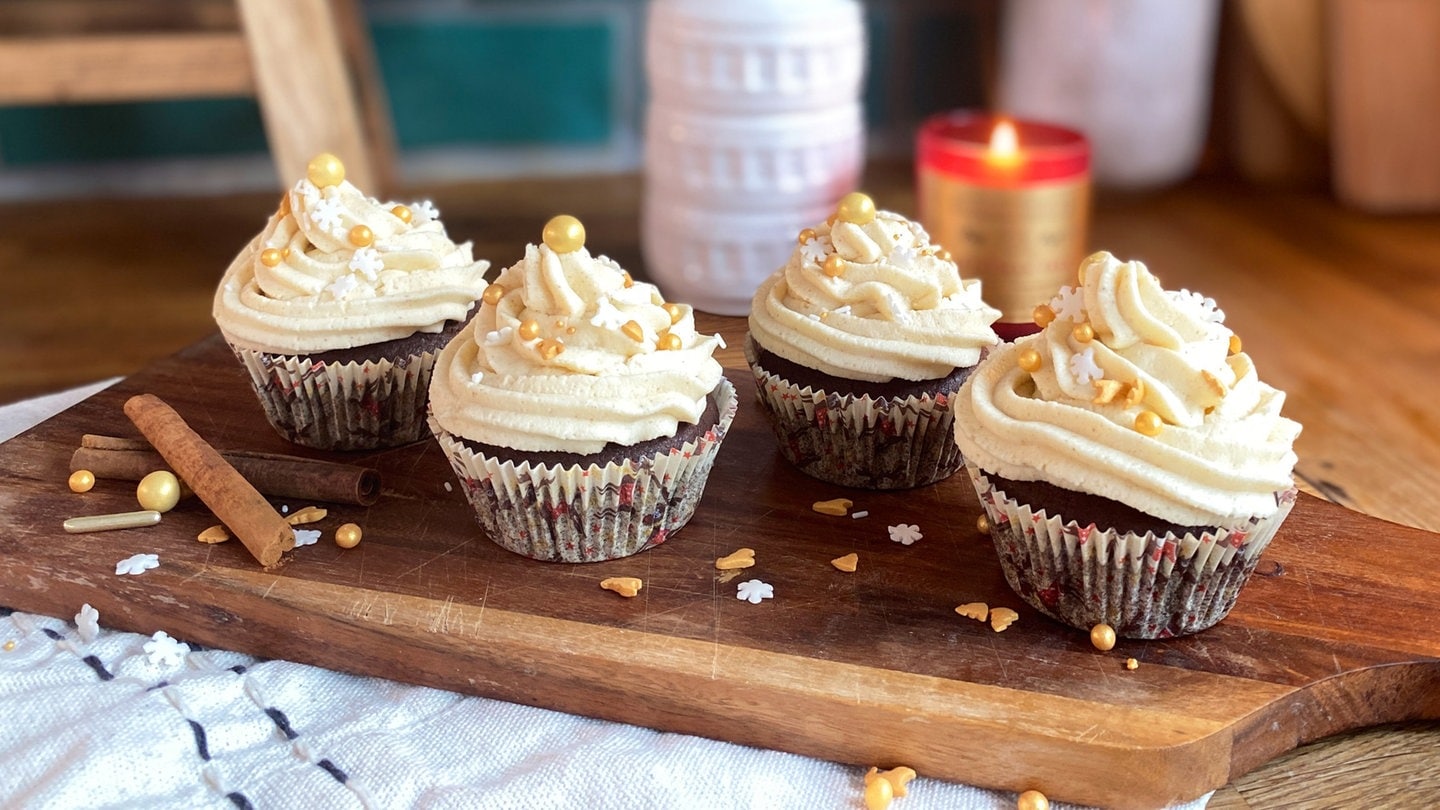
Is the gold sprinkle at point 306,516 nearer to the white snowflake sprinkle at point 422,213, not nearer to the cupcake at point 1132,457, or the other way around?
the white snowflake sprinkle at point 422,213

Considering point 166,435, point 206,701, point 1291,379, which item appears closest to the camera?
point 206,701

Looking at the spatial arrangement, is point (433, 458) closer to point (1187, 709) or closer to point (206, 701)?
point (206, 701)

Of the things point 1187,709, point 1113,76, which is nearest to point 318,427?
point 1187,709

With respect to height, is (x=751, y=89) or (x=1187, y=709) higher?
(x=751, y=89)

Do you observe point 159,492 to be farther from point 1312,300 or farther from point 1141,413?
Answer: point 1312,300

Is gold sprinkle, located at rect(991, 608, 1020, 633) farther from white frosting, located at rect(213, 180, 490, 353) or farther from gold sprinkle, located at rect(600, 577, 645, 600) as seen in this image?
white frosting, located at rect(213, 180, 490, 353)

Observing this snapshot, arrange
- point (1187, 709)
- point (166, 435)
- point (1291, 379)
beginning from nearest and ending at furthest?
point (1187, 709) → point (166, 435) → point (1291, 379)
